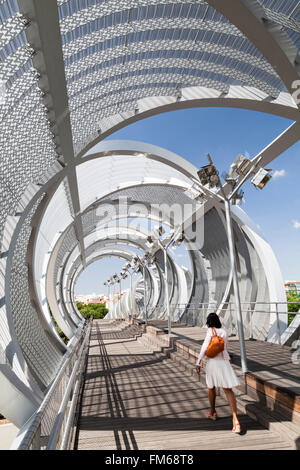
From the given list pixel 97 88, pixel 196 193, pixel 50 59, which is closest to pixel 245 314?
pixel 196 193

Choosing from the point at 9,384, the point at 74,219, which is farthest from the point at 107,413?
the point at 74,219

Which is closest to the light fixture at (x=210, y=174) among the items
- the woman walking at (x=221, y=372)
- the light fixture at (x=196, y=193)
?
the light fixture at (x=196, y=193)

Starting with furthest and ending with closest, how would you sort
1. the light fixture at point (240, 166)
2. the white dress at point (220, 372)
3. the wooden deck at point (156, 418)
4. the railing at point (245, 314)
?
the railing at point (245, 314) < the light fixture at point (240, 166) < the white dress at point (220, 372) < the wooden deck at point (156, 418)

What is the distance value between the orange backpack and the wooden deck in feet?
A: 3.37

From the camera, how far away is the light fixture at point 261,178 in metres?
7.09

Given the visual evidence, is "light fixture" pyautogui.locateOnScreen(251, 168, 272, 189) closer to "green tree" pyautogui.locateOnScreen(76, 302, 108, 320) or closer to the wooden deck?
the wooden deck

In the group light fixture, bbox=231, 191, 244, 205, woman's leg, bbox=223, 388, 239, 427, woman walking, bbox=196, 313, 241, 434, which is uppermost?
light fixture, bbox=231, 191, 244, 205

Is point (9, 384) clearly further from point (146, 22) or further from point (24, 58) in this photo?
point (146, 22)

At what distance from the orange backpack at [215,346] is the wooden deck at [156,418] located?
103 cm

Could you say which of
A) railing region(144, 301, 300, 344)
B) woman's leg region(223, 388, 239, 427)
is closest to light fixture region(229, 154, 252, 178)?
railing region(144, 301, 300, 344)

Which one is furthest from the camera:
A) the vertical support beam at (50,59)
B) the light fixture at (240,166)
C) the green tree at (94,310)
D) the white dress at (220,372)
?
the green tree at (94,310)

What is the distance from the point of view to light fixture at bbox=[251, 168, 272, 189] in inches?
279

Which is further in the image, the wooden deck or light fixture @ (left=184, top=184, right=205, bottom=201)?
light fixture @ (left=184, top=184, right=205, bottom=201)

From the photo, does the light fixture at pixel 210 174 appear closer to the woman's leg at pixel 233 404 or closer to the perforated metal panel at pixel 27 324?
the woman's leg at pixel 233 404
